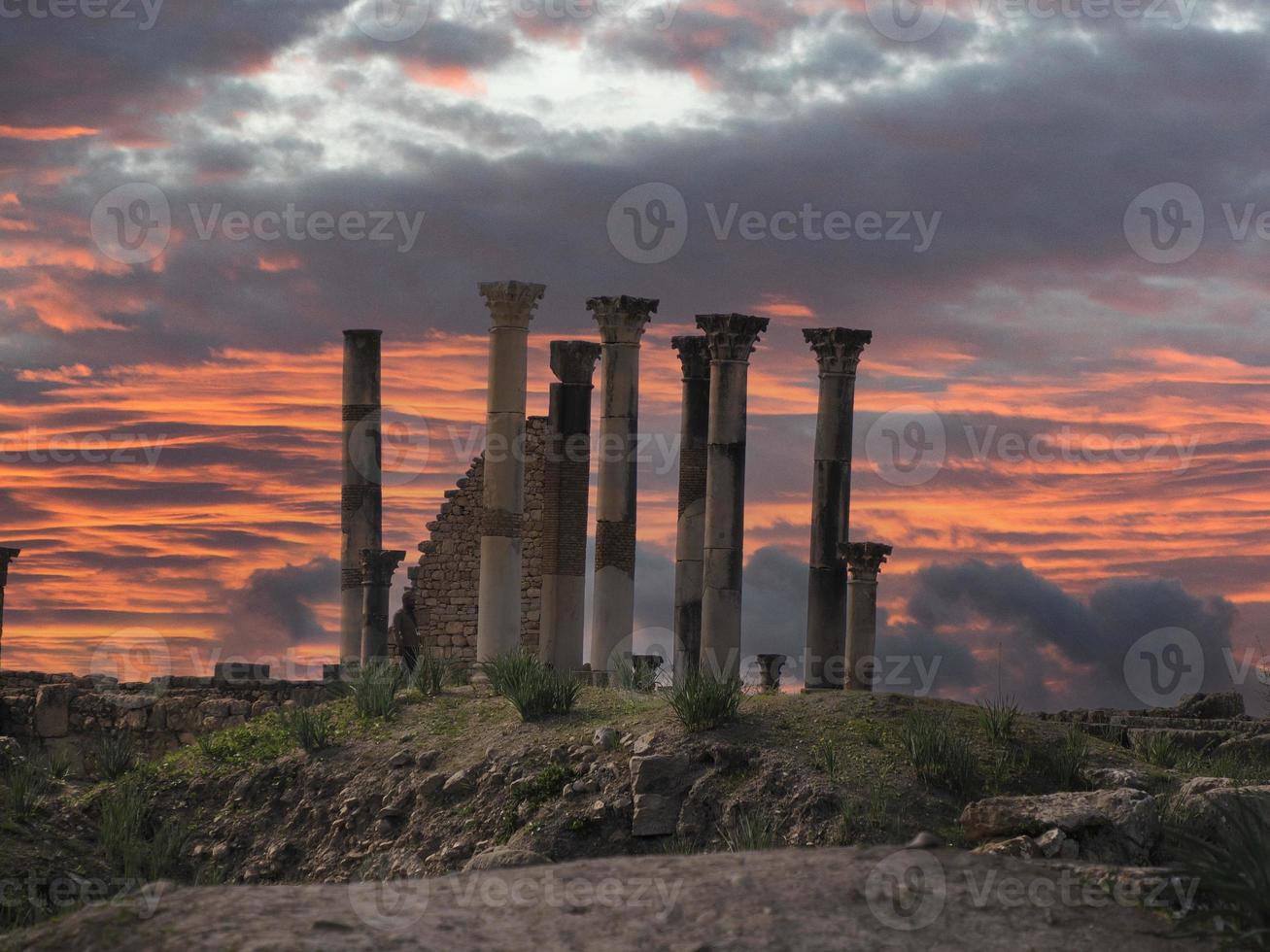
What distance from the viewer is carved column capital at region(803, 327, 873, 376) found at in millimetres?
26000

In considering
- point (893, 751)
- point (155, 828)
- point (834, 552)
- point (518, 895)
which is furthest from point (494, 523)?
point (518, 895)

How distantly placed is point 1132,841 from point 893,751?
308 centimetres

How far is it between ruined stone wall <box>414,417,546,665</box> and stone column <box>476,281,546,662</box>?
5.41 metres

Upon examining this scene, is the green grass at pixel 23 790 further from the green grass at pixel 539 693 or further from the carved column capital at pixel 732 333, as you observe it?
the carved column capital at pixel 732 333

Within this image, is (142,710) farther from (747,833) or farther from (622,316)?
(747,833)

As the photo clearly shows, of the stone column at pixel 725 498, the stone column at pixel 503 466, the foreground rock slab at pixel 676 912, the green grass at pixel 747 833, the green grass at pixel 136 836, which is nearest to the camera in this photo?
the foreground rock slab at pixel 676 912

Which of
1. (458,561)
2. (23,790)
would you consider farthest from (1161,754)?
(458,561)

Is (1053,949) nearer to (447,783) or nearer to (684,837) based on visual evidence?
(684,837)

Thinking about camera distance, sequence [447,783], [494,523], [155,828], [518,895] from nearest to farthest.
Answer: [518,895]
[447,783]
[155,828]
[494,523]

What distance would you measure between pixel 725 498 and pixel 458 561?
22.3 ft

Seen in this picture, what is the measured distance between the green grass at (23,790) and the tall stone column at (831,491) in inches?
495

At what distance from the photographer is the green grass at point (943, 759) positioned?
1458cm

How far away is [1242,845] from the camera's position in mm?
8820

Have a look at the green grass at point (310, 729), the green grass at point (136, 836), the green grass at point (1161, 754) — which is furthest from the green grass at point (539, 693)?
the green grass at point (1161, 754)
